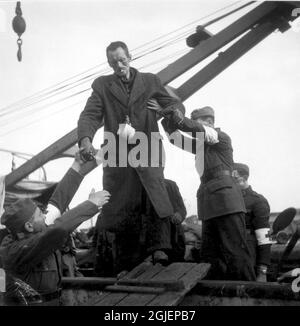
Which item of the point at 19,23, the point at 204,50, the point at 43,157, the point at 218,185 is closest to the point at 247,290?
the point at 218,185

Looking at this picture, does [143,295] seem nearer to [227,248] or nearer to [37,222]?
Result: [37,222]

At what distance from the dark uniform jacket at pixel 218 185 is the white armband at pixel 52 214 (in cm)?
125

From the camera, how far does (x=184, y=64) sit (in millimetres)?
5590

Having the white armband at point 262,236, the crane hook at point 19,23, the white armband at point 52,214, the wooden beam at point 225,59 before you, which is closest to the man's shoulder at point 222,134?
the white armband at point 262,236

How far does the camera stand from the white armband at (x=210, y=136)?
3502mm

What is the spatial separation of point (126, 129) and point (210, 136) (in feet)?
2.68

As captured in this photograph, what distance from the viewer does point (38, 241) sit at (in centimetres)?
284

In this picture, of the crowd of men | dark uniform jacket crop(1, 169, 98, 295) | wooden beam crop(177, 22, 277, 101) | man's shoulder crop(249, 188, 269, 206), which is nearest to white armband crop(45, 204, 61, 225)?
the crowd of men

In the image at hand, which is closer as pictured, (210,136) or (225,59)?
(210,136)

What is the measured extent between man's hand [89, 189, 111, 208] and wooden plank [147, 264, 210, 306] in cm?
79

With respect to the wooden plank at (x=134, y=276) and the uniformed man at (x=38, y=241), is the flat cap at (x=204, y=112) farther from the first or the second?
the wooden plank at (x=134, y=276)
